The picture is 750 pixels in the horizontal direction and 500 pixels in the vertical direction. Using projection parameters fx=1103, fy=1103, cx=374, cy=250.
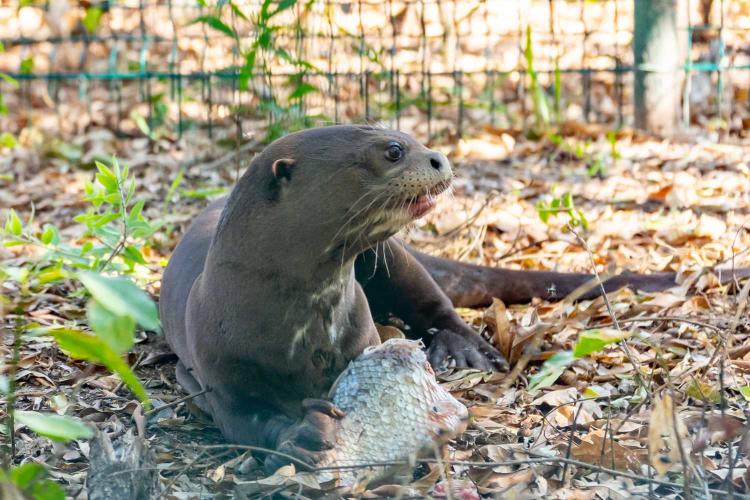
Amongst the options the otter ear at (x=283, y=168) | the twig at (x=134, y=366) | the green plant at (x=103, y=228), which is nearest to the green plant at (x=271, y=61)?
the green plant at (x=103, y=228)

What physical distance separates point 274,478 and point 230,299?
0.55 metres

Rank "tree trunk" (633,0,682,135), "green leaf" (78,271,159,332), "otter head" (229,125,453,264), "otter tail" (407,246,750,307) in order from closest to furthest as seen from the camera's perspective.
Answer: "green leaf" (78,271,159,332) < "otter head" (229,125,453,264) < "otter tail" (407,246,750,307) < "tree trunk" (633,0,682,135)

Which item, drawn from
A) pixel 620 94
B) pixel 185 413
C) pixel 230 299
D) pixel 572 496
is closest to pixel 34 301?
pixel 185 413

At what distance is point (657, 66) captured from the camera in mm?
6672

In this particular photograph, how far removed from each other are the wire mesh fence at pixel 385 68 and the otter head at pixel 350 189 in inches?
117

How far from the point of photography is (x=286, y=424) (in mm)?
2713

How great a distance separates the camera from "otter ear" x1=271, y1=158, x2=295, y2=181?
2.80 metres

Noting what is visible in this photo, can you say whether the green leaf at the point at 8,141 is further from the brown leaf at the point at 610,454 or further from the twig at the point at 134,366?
the brown leaf at the point at 610,454

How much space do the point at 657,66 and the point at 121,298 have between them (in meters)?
5.83

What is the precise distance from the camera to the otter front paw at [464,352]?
3.62 m

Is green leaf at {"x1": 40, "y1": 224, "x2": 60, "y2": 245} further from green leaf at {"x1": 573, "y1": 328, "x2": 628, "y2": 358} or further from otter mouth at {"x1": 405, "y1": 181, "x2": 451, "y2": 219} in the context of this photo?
green leaf at {"x1": 573, "y1": 328, "x2": 628, "y2": 358}

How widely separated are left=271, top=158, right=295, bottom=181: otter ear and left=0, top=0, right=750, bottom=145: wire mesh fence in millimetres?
2974

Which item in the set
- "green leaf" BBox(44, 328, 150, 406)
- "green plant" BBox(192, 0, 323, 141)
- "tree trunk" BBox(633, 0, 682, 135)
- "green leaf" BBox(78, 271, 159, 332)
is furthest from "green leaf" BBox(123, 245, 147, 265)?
"tree trunk" BBox(633, 0, 682, 135)

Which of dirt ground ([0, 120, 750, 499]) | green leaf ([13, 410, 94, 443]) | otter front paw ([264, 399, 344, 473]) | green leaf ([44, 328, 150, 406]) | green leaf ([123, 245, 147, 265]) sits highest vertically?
green leaf ([44, 328, 150, 406])
